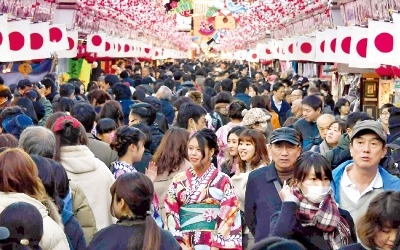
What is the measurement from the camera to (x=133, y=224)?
551 cm

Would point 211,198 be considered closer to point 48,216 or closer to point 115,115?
point 48,216

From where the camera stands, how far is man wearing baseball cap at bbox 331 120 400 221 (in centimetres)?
631

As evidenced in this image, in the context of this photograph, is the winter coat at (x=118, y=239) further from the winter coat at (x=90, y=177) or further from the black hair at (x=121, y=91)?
the black hair at (x=121, y=91)

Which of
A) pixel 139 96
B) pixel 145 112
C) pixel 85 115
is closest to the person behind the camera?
pixel 85 115

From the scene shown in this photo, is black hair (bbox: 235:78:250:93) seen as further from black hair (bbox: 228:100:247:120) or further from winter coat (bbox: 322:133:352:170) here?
winter coat (bbox: 322:133:352:170)

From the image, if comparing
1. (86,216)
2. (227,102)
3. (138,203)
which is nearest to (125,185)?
(138,203)

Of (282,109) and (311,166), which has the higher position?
(311,166)

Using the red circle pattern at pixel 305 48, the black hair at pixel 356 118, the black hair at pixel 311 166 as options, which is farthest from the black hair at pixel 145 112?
the red circle pattern at pixel 305 48

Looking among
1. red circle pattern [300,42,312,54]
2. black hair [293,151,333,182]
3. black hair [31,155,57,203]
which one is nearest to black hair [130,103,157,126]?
black hair [31,155,57,203]

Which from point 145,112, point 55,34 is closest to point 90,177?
point 145,112

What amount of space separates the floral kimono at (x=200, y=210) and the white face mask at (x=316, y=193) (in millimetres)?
1557

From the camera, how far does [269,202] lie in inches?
261

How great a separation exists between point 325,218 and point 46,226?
59.4 inches

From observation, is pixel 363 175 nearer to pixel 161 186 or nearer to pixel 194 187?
pixel 194 187
